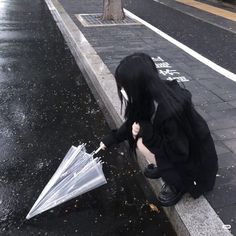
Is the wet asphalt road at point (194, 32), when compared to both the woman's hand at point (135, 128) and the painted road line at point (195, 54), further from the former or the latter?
the woman's hand at point (135, 128)

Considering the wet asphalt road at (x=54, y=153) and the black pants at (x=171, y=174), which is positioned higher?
the black pants at (x=171, y=174)

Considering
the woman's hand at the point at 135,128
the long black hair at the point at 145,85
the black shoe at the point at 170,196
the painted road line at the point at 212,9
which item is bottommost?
the painted road line at the point at 212,9

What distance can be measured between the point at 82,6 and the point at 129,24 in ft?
9.62

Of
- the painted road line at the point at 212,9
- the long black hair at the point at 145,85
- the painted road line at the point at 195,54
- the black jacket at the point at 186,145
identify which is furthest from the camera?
the painted road line at the point at 212,9

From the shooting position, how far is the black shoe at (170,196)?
128 inches

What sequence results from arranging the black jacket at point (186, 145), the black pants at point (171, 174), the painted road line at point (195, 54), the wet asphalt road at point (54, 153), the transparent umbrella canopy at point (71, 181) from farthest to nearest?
the painted road line at point (195, 54) < the transparent umbrella canopy at point (71, 181) < the wet asphalt road at point (54, 153) < the black pants at point (171, 174) < the black jacket at point (186, 145)

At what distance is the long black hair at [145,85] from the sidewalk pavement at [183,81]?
86cm

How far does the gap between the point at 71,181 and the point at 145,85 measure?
4.05 ft

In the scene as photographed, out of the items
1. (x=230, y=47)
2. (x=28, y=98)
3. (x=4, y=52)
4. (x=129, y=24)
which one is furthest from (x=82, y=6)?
(x=28, y=98)

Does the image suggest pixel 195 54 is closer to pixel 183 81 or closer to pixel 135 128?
pixel 183 81

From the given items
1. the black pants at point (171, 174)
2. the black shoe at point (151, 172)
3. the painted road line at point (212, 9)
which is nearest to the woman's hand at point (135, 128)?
the black pants at point (171, 174)

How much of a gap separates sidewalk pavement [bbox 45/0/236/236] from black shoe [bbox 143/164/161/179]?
11cm

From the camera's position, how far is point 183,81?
589 cm

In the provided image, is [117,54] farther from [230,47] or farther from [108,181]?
[108,181]
